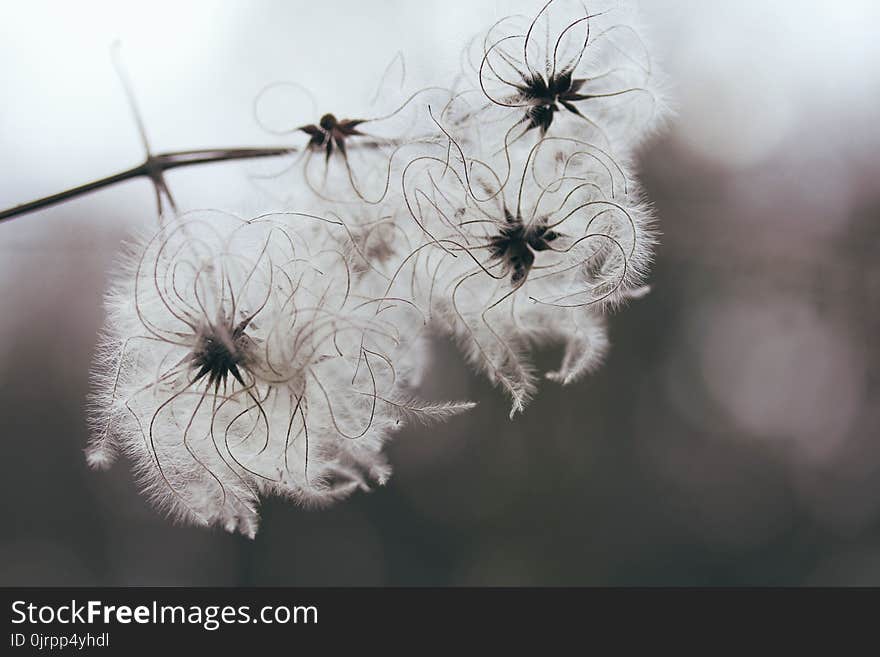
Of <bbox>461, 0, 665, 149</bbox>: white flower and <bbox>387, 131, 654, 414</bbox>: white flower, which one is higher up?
<bbox>461, 0, 665, 149</bbox>: white flower

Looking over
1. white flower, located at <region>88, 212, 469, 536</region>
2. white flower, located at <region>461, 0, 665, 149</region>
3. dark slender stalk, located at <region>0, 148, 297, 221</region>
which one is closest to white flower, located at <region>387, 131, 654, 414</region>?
white flower, located at <region>461, 0, 665, 149</region>

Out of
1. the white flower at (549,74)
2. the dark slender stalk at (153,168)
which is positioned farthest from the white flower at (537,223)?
the dark slender stalk at (153,168)

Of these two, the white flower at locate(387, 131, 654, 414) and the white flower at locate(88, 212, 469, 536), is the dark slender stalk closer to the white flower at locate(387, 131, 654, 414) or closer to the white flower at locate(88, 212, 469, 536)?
the white flower at locate(88, 212, 469, 536)

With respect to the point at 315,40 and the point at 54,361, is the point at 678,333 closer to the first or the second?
the point at 315,40

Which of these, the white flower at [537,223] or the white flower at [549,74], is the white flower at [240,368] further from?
the white flower at [549,74]

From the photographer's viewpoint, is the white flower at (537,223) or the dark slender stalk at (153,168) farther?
the white flower at (537,223)

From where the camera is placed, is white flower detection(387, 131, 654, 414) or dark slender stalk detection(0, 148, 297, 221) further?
white flower detection(387, 131, 654, 414)

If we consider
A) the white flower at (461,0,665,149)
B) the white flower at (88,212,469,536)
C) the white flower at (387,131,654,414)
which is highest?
the white flower at (461,0,665,149)

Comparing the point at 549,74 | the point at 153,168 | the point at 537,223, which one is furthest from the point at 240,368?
the point at 549,74

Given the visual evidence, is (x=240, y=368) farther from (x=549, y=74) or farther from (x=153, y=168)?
(x=549, y=74)
